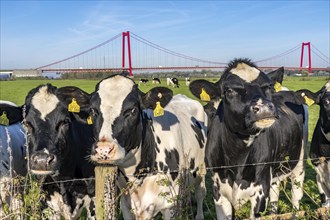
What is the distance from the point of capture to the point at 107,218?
10.9 ft

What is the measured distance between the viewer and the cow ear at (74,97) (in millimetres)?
4355

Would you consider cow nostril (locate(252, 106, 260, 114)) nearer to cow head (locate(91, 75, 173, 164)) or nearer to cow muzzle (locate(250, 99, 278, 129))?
cow muzzle (locate(250, 99, 278, 129))

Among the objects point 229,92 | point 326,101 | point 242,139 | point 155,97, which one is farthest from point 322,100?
point 155,97

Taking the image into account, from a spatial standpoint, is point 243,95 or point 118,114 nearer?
point 118,114

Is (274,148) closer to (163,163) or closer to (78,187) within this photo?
(163,163)

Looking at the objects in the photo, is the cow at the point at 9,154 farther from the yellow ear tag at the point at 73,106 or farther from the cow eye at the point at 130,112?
the cow eye at the point at 130,112

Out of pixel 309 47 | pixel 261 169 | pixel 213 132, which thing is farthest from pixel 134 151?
pixel 309 47

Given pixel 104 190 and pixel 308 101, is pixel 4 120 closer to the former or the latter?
pixel 104 190

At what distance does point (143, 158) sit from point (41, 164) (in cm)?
109

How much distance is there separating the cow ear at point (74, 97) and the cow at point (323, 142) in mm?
3194

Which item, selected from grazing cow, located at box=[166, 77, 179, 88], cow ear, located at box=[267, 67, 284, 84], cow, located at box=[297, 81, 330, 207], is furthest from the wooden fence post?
grazing cow, located at box=[166, 77, 179, 88]

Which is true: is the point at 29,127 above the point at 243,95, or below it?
below

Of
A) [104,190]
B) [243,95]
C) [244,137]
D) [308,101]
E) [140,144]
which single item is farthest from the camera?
[308,101]

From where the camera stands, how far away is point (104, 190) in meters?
3.28
